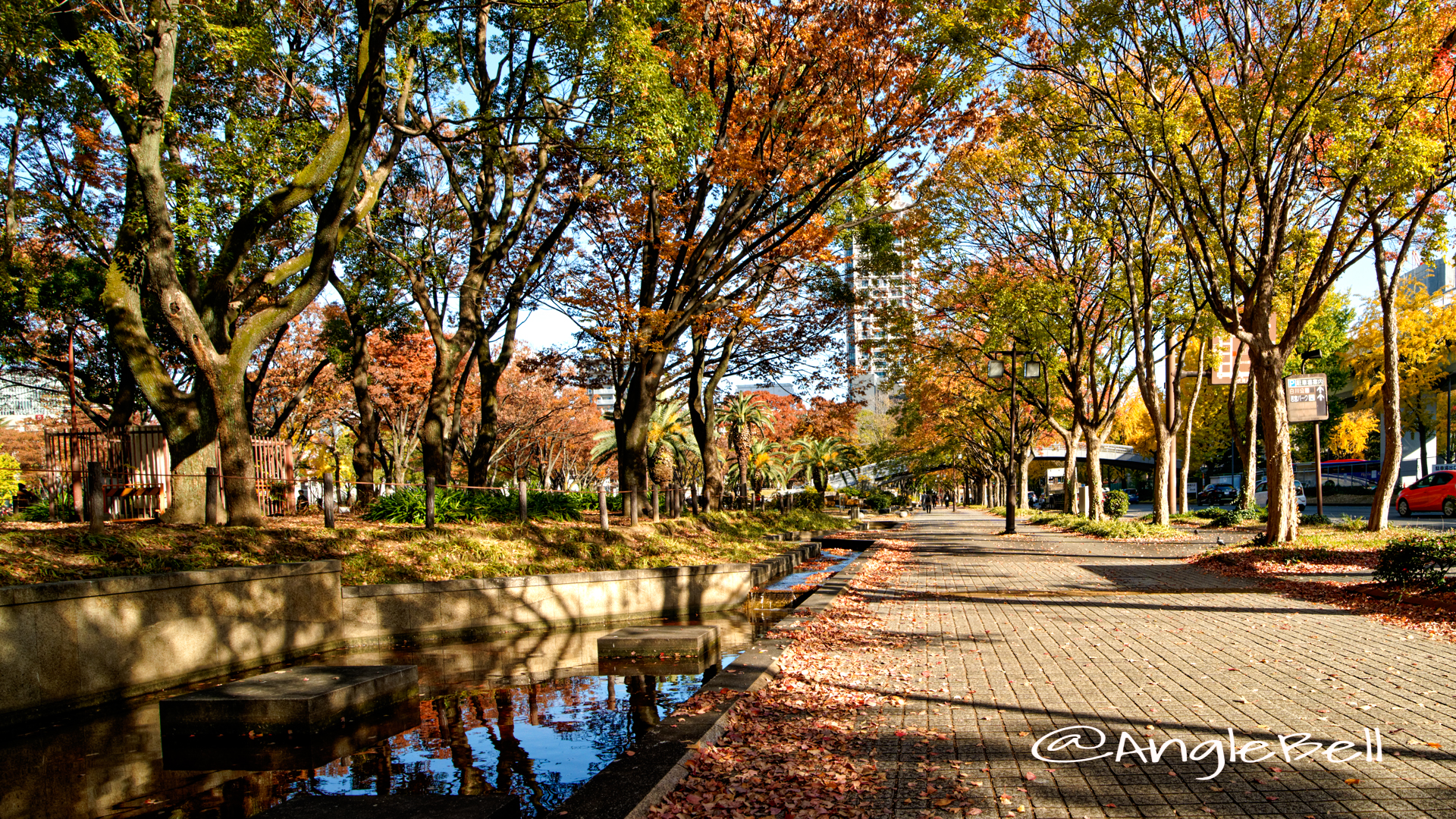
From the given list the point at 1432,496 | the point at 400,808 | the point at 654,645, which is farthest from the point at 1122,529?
the point at 400,808

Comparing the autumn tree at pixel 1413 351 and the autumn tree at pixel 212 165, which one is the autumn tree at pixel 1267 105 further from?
the autumn tree at pixel 1413 351

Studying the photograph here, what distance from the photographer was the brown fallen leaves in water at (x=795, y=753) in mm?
4191

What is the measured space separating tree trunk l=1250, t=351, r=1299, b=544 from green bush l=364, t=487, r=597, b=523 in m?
12.8

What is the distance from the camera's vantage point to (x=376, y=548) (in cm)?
1208

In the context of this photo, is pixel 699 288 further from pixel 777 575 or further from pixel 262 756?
pixel 262 756

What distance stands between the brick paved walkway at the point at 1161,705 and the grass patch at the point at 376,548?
5280 mm

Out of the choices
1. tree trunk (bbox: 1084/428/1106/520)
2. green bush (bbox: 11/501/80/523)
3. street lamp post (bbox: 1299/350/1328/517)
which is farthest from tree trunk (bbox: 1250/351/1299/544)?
green bush (bbox: 11/501/80/523)

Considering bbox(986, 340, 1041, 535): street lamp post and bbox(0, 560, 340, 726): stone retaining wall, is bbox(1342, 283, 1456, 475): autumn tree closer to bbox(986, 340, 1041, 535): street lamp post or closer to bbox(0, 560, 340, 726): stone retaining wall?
bbox(986, 340, 1041, 535): street lamp post

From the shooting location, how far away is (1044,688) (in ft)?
20.7

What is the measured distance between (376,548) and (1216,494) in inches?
2107

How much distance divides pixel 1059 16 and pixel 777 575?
36.1ft

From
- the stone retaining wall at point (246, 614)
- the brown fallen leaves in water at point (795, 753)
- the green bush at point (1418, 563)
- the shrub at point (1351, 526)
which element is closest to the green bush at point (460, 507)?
the stone retaining wall at point (246, 614)

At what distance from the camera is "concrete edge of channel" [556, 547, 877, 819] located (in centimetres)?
399

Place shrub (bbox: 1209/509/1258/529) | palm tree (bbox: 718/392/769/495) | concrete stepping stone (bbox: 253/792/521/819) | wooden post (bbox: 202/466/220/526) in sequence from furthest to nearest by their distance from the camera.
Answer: palm tree (bbox: 718/392/769/495) → shrub (bbox: 1209/509/1258/529) → wooden post (bbox: 202/466/220/526) → concrete stepping stone (bbox: 253/792/521/819)
